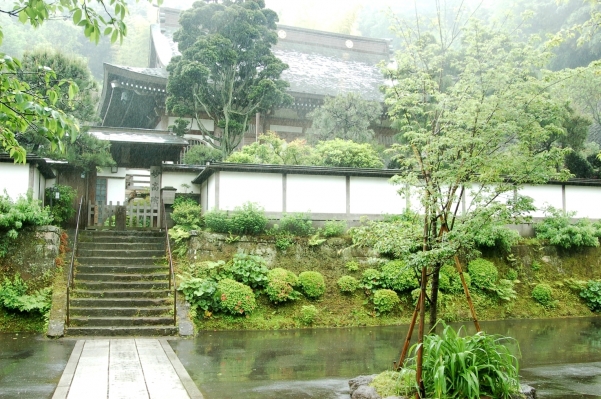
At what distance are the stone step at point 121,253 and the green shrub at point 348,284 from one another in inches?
203

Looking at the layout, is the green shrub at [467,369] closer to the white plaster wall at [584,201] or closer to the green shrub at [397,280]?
the green shrub at [397,280]

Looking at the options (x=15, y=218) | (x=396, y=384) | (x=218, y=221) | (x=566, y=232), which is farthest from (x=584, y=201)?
(x=15, y=218)

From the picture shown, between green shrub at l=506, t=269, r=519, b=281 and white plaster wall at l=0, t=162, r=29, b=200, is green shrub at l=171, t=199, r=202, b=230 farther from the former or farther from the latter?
green shrub at l=506, t=269, r=519, b=281

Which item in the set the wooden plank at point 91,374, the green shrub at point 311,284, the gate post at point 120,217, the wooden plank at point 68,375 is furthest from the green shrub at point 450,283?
the gate post at point 120,217

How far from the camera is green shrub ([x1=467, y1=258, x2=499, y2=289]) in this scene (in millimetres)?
14984

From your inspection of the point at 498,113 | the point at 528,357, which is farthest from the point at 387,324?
the point at 498,113

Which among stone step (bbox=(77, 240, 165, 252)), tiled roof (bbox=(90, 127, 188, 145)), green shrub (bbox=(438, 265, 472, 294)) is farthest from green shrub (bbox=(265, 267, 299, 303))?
tiled roof (bbox=(90, 127, 188, 145))

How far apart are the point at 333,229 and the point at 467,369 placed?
30.9 feet

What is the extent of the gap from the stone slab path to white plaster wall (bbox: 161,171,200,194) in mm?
9611

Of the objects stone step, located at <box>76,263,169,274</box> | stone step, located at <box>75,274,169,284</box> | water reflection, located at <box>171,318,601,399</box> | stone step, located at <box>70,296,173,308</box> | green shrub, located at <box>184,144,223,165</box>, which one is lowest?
water reflection, located at <box>171,318,601,399</box>

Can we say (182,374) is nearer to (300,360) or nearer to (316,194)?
(300,360)

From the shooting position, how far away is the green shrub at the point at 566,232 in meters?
16.5

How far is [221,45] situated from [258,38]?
1764mm

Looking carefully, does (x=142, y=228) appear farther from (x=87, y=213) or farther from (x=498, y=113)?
(x=498, y=113)
